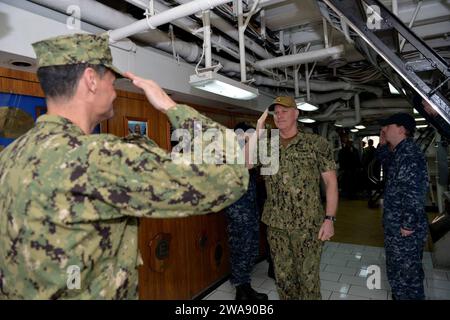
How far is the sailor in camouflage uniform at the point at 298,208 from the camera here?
219 cm

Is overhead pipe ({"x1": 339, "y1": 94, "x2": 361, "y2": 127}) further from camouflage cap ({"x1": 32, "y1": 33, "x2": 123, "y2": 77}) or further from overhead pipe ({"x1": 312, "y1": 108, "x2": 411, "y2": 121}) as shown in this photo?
camouflage cap ({"x1": 32, "y1": 33, "x2": 123, "y2": 77})

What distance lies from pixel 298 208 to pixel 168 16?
62.7 inches

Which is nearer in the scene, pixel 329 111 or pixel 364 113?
pixel 329 111

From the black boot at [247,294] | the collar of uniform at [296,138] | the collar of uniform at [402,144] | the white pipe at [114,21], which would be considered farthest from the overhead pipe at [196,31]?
the black boot at [247,294]

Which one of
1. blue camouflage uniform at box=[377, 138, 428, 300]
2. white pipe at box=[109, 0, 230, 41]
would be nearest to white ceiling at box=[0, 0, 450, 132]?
white pipe at box=[109, 0, 230, 41]

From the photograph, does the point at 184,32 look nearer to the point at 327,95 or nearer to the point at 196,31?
the point at 196,31

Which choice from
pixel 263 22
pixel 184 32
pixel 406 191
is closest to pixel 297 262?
pixel 406 191

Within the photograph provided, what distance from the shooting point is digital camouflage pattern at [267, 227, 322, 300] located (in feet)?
7.11

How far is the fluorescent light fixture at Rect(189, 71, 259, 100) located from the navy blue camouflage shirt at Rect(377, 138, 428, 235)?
1392mm

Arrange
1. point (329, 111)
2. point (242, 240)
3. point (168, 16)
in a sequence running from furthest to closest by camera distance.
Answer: point (329, 111) → point (242, 240) → point (168, 16)

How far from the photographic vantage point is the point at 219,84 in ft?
7.35

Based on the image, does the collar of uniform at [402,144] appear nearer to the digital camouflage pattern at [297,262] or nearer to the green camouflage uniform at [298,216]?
the green camouflage uniform at [298,216]
